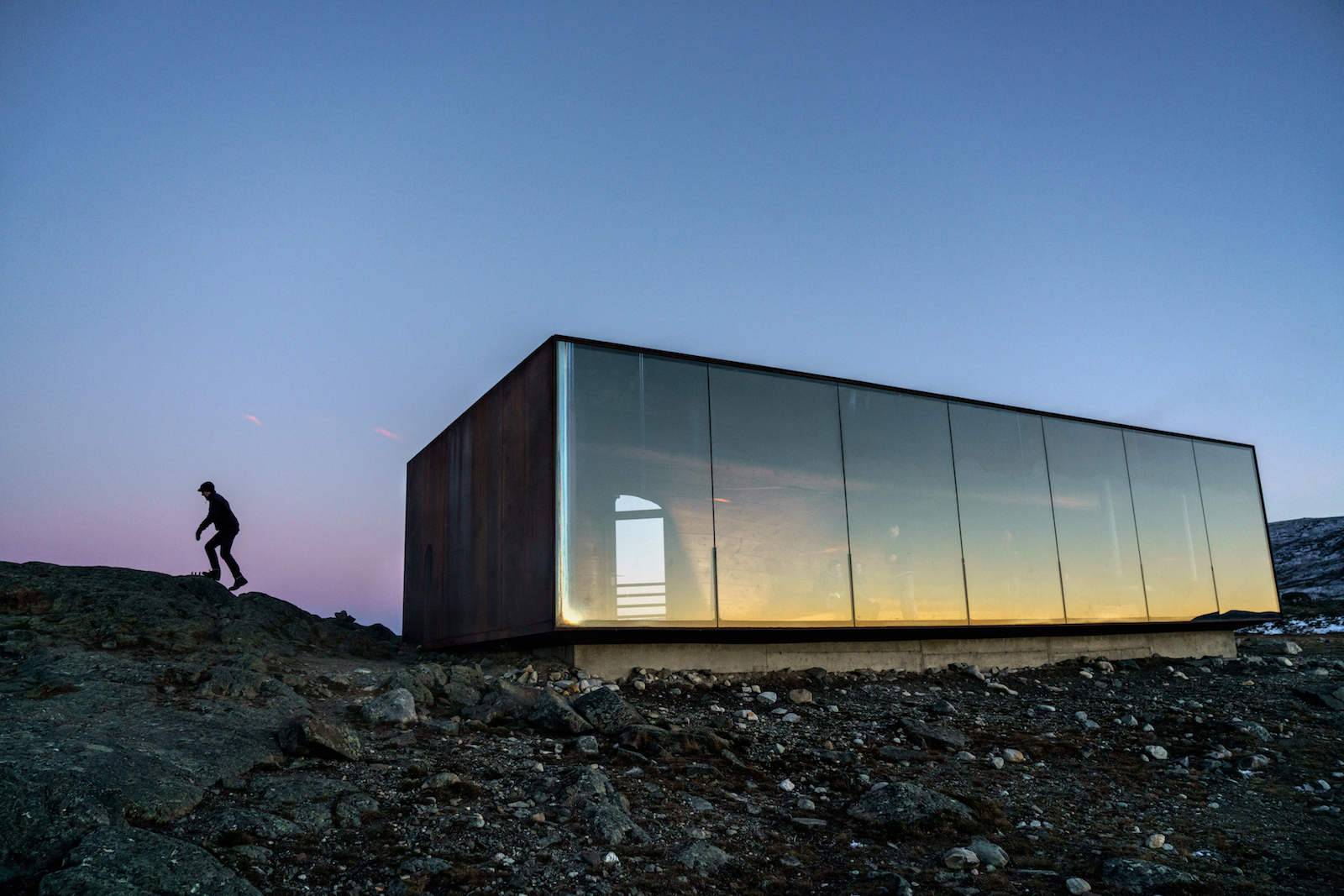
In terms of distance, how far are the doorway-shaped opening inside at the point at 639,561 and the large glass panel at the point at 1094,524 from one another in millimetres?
6507

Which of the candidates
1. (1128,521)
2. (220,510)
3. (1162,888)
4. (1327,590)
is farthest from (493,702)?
(1327,590)

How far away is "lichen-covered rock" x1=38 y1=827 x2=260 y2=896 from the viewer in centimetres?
313

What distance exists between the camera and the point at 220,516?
11.5 meters

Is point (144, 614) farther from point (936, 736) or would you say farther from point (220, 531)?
point (936, 736)

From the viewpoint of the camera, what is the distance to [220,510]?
1147 centimetres

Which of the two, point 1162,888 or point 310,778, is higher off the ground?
point 310,778

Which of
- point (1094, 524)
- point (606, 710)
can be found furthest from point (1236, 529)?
point (606, 710)

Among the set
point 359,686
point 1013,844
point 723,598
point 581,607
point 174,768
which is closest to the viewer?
point 174,768

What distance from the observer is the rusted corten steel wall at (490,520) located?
820 cm

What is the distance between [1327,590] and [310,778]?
88.8 feet

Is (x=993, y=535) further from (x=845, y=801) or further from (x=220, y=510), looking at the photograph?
(x=220, y=510)

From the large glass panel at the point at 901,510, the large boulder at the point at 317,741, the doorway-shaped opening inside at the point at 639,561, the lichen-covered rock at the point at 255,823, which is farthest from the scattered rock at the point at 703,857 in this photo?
the large glass panel at the point at 901,510

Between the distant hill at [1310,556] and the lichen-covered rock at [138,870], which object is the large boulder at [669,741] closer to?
the lichen-covered rock at [138,870]

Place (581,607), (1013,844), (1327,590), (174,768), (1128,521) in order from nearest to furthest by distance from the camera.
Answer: (174,768)
(1013,844)
(581,607)
(1128,521)
(1327,590)
